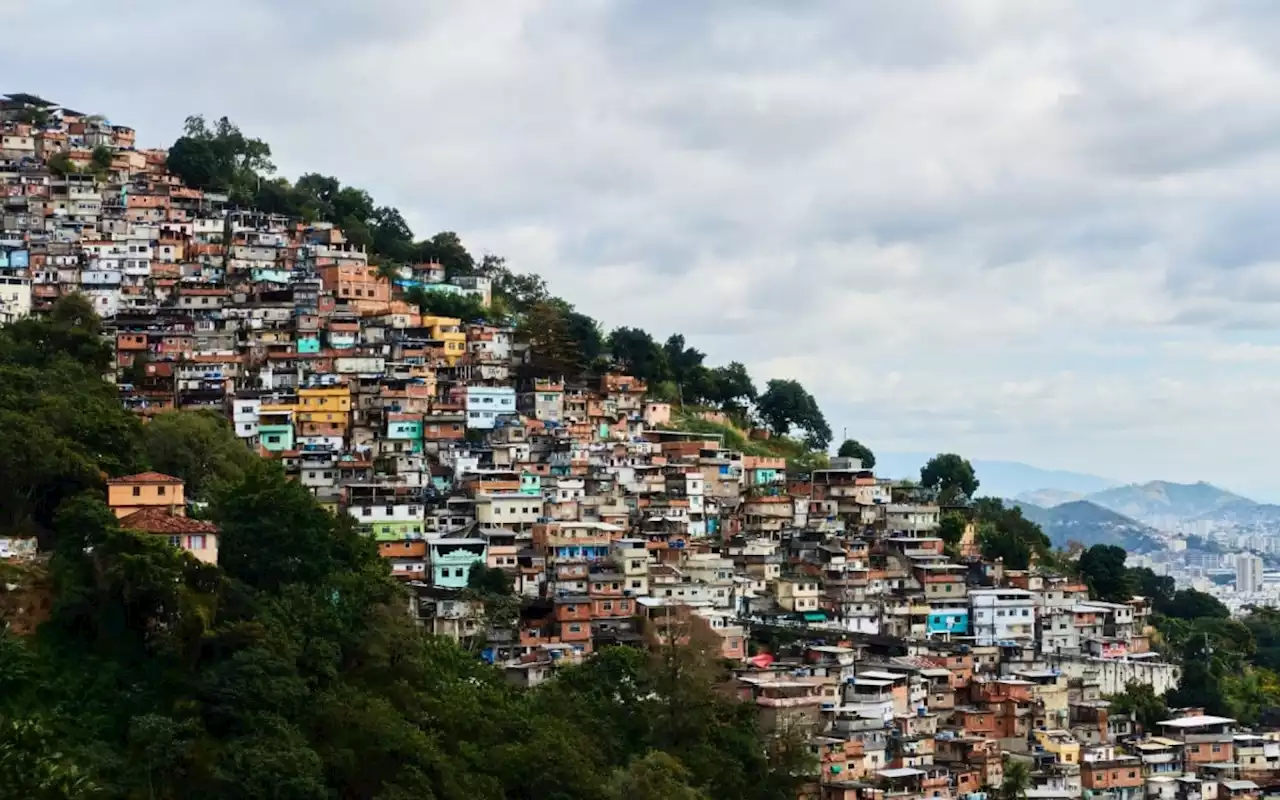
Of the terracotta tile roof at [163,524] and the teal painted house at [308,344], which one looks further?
the teal painted house at [308,344]

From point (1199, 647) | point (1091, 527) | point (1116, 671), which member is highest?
point (1091, 527)

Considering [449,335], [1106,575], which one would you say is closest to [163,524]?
[449,335]

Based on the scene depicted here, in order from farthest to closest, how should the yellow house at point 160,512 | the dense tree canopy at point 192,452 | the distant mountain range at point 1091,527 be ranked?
the distant mountain range at point 1091,527 < the dense tree canopy at point 192,452 < the yellow house at point 160,512

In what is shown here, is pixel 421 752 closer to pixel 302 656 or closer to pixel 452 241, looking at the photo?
pixel 302 656

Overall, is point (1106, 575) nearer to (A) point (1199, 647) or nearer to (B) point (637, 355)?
(A) point (1199, 647)

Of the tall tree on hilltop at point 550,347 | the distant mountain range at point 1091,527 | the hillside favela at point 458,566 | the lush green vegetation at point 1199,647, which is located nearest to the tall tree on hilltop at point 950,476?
the hillside favela at point 458,566

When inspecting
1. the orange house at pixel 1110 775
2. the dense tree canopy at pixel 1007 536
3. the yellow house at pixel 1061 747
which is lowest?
the orange house at pixel 1110 775

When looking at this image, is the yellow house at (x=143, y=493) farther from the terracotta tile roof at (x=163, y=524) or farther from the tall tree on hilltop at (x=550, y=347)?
the tall tree on hilltop at (x=550, y=347)
